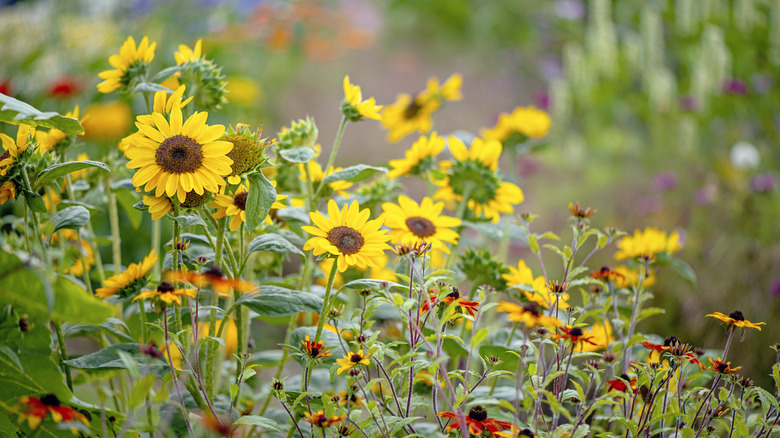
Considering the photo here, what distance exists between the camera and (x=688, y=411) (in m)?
0.86

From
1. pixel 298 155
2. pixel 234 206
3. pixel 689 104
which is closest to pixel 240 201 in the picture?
pixel 234 206

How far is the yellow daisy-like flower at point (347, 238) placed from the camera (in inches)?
33.0

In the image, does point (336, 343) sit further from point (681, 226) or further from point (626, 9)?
point (626, 9)

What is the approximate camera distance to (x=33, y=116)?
2.46ft

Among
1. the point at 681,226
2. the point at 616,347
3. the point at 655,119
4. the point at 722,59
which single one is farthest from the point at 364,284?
the point at 655,119

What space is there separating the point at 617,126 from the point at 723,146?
2.62 ft

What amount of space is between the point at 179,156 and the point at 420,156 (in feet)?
1.74

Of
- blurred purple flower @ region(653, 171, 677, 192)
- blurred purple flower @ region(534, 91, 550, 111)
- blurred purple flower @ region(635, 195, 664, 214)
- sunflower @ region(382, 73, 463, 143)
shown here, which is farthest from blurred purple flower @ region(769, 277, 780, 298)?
blurred purple flower @ region(534, 91, 550, 111)

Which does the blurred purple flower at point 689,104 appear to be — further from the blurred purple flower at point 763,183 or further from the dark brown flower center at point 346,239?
the dark brown flower center at point 346,239

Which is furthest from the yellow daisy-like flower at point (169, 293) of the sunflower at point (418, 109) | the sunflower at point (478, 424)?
the sunflower at point (418, 109)

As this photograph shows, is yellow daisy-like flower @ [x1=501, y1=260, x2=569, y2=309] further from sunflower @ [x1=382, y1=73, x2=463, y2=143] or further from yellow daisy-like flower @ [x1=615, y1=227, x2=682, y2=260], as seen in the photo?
sunflower @ [x1=382, y1=73, x2=463, y2=143]

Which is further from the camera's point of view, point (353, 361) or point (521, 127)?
point (521, 127)

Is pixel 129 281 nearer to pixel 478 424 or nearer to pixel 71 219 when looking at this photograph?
pixel 71 219

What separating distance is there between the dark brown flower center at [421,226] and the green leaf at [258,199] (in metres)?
0.29
